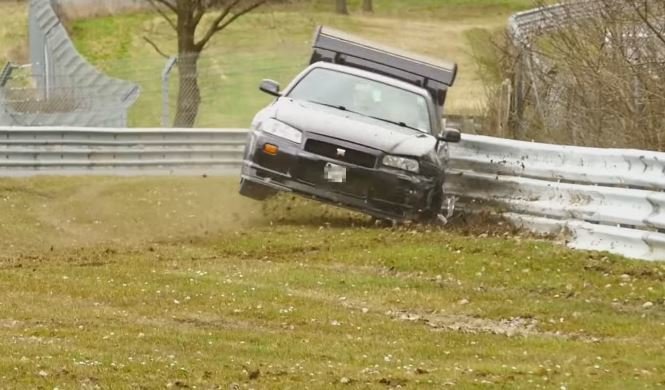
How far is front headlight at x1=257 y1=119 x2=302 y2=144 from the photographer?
46.2 feet

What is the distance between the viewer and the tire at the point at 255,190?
14.4m

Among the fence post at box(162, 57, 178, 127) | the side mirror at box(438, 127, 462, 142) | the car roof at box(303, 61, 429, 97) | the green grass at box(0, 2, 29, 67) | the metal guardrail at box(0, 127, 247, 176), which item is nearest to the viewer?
the side mirror at box(438, 127, 462, 142)

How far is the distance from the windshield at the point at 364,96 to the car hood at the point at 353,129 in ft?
1.21

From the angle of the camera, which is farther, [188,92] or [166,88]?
[188,92]

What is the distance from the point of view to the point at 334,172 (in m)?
14.1

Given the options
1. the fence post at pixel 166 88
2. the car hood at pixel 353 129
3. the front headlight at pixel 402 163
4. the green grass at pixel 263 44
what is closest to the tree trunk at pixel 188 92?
the green grass at pixel 263 44

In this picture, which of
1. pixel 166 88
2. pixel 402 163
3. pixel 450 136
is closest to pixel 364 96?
pixel 450 136

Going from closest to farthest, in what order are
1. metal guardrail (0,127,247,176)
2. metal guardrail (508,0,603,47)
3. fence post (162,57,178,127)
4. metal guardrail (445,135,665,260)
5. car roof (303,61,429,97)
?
metal guardrail (445,135,665,260) < car roof (303,61,429,97) < metal guardrail (508,0,603,47) < metal guardrail (0,127,247,176) < fence post (162,57,178,127)

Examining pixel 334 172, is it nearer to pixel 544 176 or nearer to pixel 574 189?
pixel 544 176

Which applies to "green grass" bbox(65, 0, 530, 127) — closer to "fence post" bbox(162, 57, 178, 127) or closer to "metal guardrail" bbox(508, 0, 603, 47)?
"metal guardrail" bbox(508, 0, 603, 47)

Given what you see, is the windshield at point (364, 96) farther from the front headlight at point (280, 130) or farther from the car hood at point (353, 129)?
the front headlight at point (280, 130)

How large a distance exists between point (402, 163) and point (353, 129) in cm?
60

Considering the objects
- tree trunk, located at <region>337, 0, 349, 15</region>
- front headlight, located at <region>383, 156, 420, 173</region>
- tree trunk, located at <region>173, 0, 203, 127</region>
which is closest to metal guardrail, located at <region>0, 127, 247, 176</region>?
tree trunk, located at <region>173, 0, 203, 127</region>

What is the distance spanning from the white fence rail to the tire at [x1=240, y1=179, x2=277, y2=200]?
2.12 m
